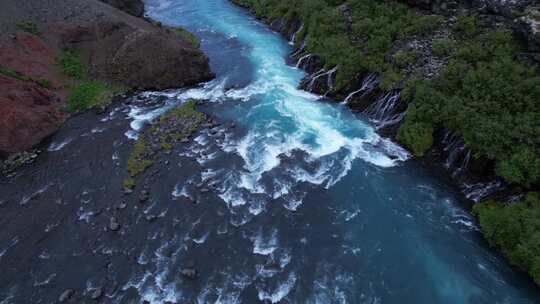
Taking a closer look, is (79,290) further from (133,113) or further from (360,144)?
(360,144)

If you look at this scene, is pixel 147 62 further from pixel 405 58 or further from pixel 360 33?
pixel 405 58

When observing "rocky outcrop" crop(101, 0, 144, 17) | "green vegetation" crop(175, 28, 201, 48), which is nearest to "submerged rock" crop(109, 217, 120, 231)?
"green vegetation" crop(175, 28, 201, 48)

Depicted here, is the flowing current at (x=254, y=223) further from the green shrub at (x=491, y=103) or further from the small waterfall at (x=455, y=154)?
the green shrub at (x=491, y=103)

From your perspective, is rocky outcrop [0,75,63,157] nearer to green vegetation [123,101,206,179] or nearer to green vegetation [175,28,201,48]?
green vegetation [123,101,206,179]

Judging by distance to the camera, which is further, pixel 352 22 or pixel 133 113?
pixel 352 22

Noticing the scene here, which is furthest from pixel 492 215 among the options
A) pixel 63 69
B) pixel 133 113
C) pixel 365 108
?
pixel 63 69

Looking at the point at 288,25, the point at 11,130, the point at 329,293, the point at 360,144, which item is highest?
the point at 288,25

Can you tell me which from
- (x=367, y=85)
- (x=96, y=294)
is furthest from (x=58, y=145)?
(x=367, y=85)
